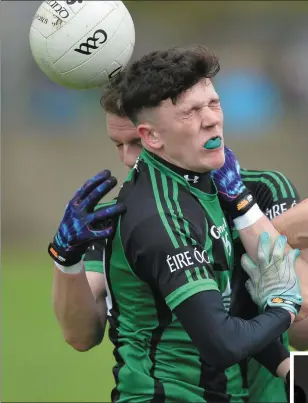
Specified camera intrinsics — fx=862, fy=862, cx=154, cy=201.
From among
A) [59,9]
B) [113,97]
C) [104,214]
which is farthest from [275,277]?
[59,9]

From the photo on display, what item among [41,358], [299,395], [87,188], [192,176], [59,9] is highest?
[59,9]

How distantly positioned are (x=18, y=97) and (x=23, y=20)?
88.6 inches

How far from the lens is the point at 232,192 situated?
9.71 ft

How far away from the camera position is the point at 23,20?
38.8 ft

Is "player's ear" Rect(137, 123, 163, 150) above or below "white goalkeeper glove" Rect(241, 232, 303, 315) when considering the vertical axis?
above

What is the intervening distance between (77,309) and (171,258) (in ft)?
1.85

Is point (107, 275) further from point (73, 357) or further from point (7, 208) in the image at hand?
point (7, 208)

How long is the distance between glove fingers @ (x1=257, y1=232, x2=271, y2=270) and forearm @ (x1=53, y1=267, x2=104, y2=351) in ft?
2.01

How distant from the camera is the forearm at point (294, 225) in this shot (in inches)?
118

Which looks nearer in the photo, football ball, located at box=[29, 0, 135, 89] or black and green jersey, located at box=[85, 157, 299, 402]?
black and green jersey, located at box=[85, 157, 299, 402]

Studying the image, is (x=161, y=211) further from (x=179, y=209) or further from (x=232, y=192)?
(x=232, y=192)

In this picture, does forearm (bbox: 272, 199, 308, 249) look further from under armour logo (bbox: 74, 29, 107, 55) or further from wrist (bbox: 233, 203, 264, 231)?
under armour logo (bbox: 74, 29, 107, 55)

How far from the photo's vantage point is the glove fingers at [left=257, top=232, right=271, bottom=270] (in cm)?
282

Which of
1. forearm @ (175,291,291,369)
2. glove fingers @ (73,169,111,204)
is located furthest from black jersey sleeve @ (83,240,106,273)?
forearm @ (175,291,291,369)
